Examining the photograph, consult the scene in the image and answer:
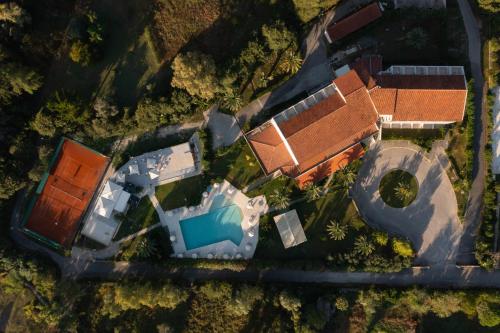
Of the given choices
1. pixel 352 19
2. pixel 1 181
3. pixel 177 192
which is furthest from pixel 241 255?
pixel 352 19

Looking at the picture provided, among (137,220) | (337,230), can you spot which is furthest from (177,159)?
(337,230)

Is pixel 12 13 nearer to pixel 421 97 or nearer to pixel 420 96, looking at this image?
pixel 420 96

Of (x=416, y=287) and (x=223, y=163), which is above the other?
(x=223, y=163)

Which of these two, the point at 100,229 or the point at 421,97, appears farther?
the point at 100,229

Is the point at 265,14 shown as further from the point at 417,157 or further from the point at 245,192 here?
the point at 417,157

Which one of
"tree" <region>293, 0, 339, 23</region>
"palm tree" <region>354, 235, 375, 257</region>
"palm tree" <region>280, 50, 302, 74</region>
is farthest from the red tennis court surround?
"palm tree" <region>354, 235, 375, 257</region>

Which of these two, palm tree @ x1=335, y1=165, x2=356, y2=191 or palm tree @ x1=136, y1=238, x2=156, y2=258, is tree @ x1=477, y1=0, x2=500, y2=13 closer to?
palm tree @ x1=335, y1=165, x2=356, y2=191

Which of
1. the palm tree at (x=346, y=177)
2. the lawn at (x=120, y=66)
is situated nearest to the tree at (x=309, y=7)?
the lawn at (x=120, y=66)
